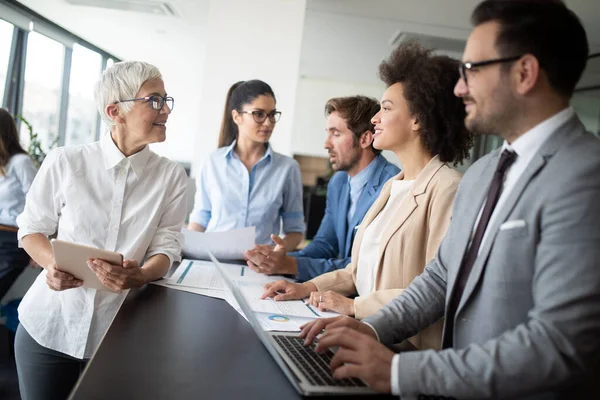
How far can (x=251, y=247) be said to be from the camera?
93.1 inches

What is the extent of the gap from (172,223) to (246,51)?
3.80 meters

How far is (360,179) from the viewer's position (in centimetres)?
247

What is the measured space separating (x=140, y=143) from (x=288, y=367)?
1208 mm

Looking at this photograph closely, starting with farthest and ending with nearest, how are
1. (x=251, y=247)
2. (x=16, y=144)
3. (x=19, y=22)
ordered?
(x=19, y=22) → (x=16, y=144) → (x=251, y=247)

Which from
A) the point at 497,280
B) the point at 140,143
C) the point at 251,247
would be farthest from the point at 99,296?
the point at 497,280

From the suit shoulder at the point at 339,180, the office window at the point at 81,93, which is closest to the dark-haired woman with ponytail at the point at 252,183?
the suit shoulder at the point at 339,180

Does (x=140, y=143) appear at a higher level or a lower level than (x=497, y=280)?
higher

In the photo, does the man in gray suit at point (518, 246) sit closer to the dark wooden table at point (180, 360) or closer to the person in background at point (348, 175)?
the dark wooden table at point (180, 360)

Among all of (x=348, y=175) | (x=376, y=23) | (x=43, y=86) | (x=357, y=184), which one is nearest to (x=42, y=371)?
(x=357, y=184)

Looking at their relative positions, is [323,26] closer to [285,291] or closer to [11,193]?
[11,193]

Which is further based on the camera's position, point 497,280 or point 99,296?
point 99,296

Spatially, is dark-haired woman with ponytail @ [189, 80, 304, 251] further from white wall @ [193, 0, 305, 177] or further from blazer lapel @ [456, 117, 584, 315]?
white wall @ [193, 0, 305, 177]

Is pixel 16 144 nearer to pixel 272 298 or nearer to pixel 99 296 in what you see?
pixel 99 296

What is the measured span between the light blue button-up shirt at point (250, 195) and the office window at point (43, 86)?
4169 millimetres
